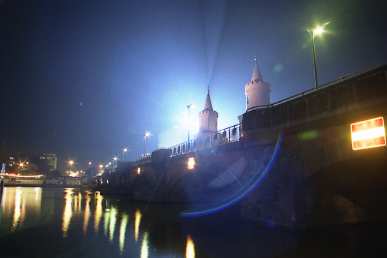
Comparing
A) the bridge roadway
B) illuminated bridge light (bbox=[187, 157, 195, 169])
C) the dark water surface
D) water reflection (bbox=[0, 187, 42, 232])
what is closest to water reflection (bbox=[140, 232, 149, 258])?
the dark water surface

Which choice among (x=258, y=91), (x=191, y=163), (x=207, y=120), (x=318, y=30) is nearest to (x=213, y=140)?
(x=191, y=163)

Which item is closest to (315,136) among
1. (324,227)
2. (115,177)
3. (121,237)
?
(324,227)

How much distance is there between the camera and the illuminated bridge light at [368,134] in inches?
379

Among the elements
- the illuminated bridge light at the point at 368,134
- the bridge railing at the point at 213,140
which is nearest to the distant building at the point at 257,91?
the bridge railing at the point at 213,140

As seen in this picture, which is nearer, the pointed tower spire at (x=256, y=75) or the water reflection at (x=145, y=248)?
the water reflection at (x=145, y=248)

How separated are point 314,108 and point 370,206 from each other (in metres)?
8.94

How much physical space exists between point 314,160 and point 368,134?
9.73 ft

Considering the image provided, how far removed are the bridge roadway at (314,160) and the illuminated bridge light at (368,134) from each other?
0.64ft

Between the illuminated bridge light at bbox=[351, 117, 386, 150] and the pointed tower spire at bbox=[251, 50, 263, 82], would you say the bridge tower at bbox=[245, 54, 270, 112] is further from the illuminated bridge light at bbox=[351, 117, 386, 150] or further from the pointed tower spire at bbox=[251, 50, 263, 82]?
the illuminated bridge light at bbox=[351, 117, 386, 150]

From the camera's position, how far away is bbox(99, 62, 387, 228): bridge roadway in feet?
35.7

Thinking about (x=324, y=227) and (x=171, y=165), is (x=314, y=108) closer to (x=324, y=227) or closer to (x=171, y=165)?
(x=324, y=227)

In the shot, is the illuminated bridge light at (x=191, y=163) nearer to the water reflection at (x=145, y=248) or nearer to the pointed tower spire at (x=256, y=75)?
the water reflection at (x=145, y=248)

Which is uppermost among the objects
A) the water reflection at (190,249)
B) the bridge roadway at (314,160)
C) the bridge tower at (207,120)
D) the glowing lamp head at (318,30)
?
the bridge tower at (207,120)

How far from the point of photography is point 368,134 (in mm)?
10047
